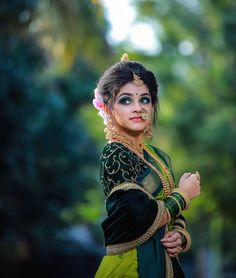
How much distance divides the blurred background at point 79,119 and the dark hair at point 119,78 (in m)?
5.94

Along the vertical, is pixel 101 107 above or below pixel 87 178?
below

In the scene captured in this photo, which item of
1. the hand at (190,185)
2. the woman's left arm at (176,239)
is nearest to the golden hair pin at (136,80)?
the hand at (190,185)

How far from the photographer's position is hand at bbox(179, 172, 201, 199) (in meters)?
3.59

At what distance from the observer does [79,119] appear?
17.9 metres

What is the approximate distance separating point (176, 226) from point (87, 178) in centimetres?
1346

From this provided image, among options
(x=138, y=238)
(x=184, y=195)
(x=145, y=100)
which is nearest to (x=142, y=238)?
(x=138, y=238)

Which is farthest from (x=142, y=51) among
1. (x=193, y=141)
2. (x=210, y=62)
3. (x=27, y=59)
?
(x=27, y=59)

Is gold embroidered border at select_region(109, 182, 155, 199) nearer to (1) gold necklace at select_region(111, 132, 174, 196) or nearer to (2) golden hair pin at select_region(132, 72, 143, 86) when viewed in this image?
(1) gold necklace at select_region(111, 132, 174, 196)

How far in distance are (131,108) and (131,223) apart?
0.57 metres

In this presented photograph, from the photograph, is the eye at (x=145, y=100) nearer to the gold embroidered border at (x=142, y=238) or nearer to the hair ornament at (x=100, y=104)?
the hair ornament at (x=100, y=104)

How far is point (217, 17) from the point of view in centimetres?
1923

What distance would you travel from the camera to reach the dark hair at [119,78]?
143 inches

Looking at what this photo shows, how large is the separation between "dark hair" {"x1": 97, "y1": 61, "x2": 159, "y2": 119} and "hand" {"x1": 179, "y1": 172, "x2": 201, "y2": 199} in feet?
1.34

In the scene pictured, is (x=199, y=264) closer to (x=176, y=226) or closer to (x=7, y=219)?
(x=7, y=219)
